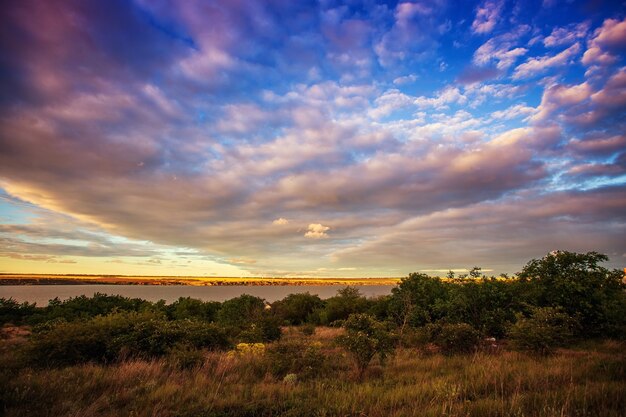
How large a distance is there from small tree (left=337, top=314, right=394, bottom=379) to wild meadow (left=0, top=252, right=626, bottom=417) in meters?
A: 0.03

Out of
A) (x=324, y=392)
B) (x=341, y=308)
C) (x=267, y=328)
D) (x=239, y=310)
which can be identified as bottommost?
(x=341, y=308)

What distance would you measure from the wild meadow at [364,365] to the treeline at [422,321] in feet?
0.21

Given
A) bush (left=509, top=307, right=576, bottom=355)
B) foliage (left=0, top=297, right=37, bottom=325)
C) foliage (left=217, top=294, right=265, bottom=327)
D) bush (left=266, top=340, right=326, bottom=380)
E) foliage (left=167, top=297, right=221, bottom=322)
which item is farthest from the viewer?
foliage (left=167, top=297, right=221, bottom=322)

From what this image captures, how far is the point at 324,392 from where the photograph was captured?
6.93 m

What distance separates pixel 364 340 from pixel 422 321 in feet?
47.0

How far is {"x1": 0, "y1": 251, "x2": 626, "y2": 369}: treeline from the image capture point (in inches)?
423

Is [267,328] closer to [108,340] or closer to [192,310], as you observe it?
[108,340]

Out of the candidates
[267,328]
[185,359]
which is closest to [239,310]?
[267,328]

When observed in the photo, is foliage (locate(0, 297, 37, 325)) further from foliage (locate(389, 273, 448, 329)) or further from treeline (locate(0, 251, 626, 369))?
foliage (locate(389, 273, 448, 329))

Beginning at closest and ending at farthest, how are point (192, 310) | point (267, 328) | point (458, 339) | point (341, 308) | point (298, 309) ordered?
1. point (458, 339)
2. point (267, 328)
3. point (192, 310)
4. point (341, 308)
5. point (298, 309)

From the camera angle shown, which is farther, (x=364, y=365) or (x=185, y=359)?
(x=185, y=359)

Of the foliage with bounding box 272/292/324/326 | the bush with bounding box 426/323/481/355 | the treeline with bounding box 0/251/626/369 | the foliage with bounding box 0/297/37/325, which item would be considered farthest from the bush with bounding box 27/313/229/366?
the foliage with bounding box 272/292/324/326

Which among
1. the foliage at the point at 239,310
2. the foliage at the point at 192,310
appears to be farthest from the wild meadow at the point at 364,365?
the foliage at the point at 192,310

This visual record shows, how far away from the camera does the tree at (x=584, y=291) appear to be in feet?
51.3
